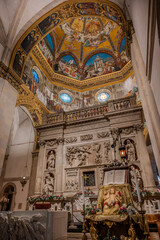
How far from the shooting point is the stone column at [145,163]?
29.3 feet

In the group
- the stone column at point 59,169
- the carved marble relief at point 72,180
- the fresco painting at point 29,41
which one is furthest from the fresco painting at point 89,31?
the carved marble relief at point 72,180

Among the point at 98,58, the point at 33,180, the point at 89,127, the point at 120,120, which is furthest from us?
the point at 98,58

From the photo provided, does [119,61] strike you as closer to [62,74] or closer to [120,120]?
[62,74]

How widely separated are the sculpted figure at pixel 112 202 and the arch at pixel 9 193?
1215 cm

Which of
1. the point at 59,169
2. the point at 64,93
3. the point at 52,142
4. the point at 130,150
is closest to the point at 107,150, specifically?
the point at 130,150

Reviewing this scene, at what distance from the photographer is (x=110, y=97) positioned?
19.4 m

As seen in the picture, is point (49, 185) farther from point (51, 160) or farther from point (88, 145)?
point (88, 145)

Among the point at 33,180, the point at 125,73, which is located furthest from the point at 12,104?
the point at 125,73

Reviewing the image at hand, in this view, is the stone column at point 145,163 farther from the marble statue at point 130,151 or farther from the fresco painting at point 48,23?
the fresco painting at point 48,23

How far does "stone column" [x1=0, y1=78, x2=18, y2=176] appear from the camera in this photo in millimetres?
9383

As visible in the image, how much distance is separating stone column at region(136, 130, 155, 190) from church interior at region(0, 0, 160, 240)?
0.18ft

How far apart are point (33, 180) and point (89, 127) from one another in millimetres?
6388

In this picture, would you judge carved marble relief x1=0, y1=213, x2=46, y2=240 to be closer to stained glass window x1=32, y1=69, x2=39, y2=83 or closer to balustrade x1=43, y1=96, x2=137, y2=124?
balustrade x1=43, y1=96, x2=137, y2=124

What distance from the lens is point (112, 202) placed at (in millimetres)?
4508
